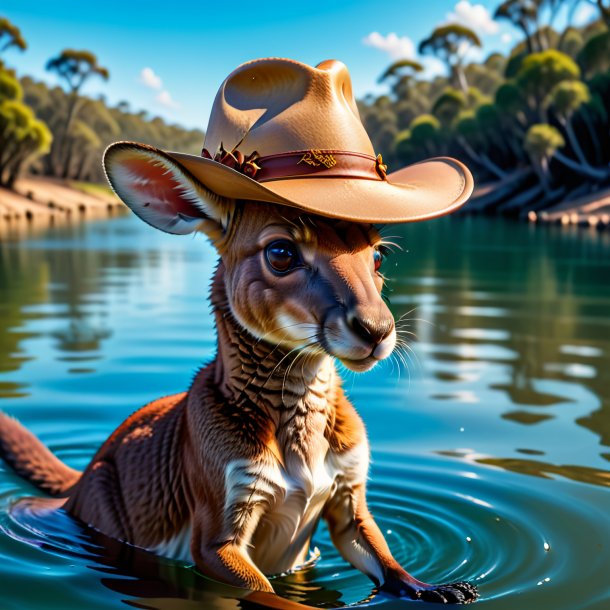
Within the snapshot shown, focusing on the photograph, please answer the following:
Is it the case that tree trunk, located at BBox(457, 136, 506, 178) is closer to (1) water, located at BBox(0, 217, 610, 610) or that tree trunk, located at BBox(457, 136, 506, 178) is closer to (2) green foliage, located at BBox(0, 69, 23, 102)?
(2) green foliage, located at BBox(0, 69, 23, 102)

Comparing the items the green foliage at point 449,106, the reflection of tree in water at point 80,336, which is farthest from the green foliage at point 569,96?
the reflection of tree in water at point 80,336

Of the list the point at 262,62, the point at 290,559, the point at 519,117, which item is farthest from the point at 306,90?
the point at 519,117

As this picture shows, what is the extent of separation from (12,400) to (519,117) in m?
53.8

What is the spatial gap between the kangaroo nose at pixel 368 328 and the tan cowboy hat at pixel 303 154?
0.37m

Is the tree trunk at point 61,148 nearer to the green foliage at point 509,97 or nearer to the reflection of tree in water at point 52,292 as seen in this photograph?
the green foliage at point 509,97

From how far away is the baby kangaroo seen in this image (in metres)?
3.48

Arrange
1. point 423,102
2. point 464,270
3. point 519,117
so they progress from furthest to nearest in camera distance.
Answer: point 423,102
point 519,117
point 464,270

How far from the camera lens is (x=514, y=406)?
744 cm

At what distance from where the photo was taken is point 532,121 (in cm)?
5828

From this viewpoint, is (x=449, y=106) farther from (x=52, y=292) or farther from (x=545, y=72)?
(x=52, y=292)

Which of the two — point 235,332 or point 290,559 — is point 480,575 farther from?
point 235,332

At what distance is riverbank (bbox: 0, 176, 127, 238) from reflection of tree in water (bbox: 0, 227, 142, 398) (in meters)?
7.98

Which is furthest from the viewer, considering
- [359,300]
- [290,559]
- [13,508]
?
[13,508]

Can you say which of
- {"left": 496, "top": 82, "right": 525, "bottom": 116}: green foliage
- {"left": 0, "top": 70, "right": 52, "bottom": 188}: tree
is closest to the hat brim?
{"left": 0, "top": 70, "right": 52, "bottom": 188}: tree
